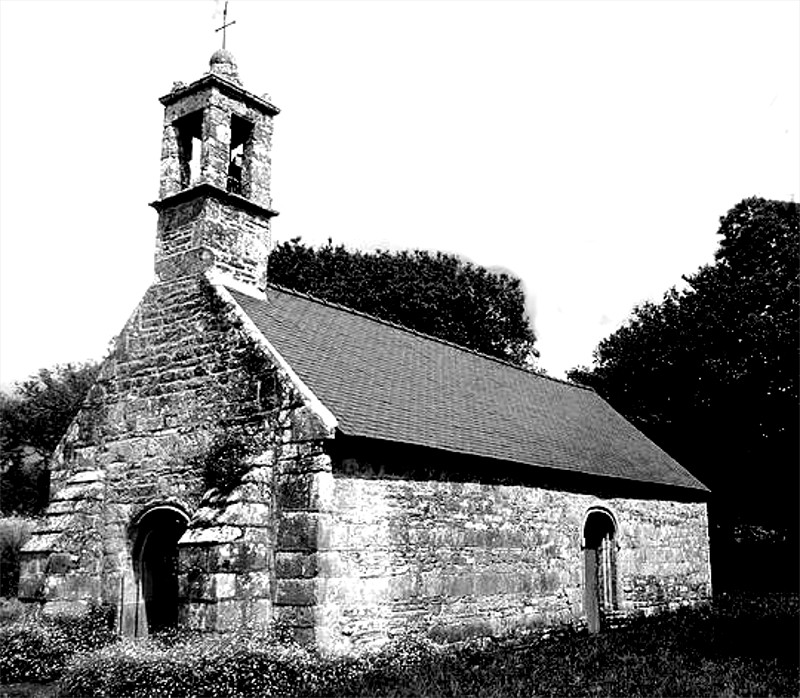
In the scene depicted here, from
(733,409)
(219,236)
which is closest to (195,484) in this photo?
(219,236)

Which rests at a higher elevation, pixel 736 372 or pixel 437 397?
pixel 736 372

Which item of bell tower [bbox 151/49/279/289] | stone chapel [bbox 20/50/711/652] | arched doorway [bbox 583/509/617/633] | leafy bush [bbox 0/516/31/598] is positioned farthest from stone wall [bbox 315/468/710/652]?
leafy bush [bbox 0/516/31/598]

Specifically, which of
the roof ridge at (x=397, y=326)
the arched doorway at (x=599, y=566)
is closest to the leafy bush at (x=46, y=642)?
the roof ridge at (x=397, y=326)

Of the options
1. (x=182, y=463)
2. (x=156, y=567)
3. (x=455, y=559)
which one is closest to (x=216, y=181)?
(x=182, y=463)

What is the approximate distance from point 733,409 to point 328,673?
72.7ft

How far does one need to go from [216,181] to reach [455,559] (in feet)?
25.0

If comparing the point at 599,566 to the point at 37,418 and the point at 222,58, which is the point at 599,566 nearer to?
the point at 222,58

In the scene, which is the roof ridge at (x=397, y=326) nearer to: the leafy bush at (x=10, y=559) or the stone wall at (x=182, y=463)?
the stone wall at (x=182, y=463)

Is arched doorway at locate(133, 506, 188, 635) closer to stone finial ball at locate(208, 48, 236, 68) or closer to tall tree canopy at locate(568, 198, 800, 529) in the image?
stone finial ball at locate(208, 48, 236, 68)

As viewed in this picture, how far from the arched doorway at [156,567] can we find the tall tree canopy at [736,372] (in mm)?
20682

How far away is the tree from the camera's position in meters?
54.1

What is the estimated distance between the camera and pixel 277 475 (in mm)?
12219

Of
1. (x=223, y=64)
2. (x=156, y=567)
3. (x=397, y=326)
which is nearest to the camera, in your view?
(x=156, y=567)

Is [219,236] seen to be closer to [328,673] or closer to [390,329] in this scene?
[390,329]
